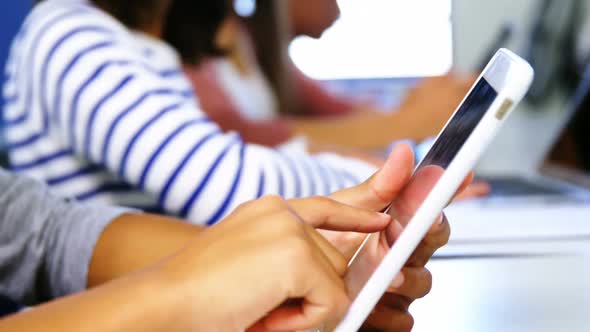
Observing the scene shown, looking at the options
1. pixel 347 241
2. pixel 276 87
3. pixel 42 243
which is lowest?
pixel 276 87

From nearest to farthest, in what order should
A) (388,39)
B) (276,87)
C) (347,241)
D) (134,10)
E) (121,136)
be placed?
(347,241)
(121,136)
(134,10)
(276,87)
(388,39)

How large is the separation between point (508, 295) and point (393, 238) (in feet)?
0.49

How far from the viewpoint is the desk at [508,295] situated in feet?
1.20

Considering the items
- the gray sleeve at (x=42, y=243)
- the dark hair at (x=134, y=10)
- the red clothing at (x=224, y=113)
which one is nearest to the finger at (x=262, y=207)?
the gray sleeve at (x=42, y=243)

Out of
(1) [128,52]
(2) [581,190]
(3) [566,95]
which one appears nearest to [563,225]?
(1) [128,52]

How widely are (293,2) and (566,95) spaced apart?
67cm

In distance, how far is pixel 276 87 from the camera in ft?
4.86

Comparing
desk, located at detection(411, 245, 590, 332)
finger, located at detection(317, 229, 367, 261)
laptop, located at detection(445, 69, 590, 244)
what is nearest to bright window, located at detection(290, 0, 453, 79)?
laptop, located at detection(445, 69, 590, 244)

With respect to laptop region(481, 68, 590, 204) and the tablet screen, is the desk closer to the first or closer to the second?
the tablet screen

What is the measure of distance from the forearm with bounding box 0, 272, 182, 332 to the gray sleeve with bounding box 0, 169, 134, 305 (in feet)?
0.71

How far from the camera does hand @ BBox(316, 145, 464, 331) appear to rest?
0.33 m

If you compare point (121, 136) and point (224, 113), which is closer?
point (121, 136)

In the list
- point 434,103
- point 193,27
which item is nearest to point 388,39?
point 434,103

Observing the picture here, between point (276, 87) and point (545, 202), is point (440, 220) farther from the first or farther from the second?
point (276, 87)
